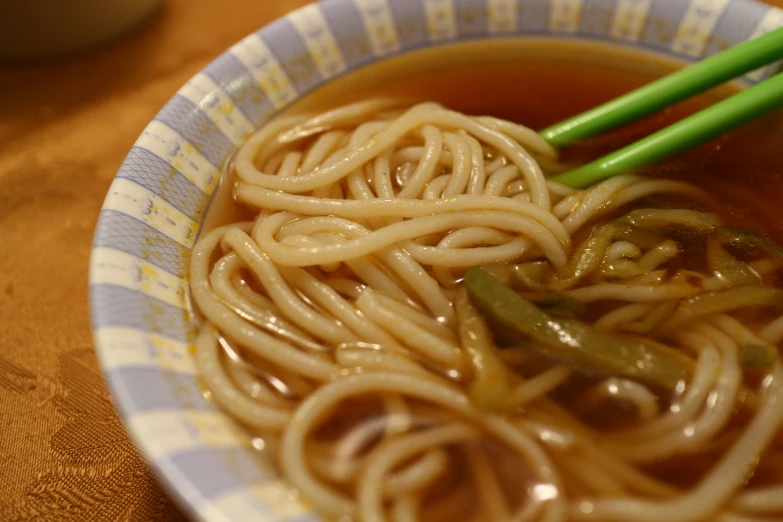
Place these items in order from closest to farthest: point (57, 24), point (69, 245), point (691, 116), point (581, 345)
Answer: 1. point (581, 345)
2. point (691, 116)
3. point (69, 245)
4. point (57, 24)

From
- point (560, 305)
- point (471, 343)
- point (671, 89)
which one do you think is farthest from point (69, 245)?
point (671, 89)

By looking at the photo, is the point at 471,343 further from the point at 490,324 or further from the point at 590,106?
the point at 590,106

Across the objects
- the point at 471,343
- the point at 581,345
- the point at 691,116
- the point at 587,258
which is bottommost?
the point at 471,343

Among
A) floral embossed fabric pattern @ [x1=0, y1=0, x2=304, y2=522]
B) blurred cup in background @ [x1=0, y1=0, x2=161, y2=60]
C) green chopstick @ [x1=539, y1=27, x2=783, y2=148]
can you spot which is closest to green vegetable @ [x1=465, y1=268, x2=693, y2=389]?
green chopstick @ [x1=539, y1=27, x2=783, y2=148]

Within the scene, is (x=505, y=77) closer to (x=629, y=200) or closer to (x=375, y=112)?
(x=375, y=112)

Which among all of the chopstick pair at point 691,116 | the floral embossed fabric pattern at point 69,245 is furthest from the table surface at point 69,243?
the chopstick pair at point 691,116

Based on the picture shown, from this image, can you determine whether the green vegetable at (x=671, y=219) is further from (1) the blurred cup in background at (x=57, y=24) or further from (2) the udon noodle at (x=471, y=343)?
(1) the blurred cup in background at (x=57, y=24)

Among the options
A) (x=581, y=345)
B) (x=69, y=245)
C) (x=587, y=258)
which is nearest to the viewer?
(x=581, y=345)
